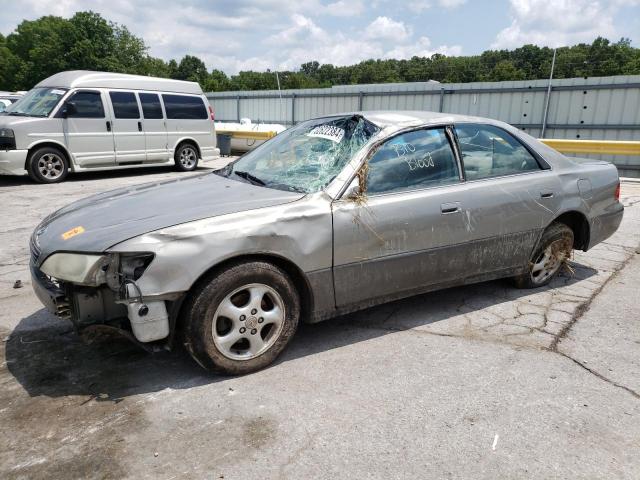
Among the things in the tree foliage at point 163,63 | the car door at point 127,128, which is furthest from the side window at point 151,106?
the tree foliage at point 163,63

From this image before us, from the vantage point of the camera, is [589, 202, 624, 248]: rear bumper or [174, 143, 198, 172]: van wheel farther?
[174, 143, 198, 172]: van wheel

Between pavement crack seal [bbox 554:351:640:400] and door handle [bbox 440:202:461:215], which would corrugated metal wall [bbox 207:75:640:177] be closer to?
door handle [bbox 440:202:461:215]

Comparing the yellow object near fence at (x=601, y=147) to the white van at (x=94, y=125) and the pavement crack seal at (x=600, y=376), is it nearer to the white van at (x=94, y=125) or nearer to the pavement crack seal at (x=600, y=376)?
the white van at (x=94, y=125)

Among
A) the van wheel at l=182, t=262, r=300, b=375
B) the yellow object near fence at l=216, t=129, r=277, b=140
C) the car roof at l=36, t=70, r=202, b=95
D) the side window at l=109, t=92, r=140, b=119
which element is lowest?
the van wheel at l=182, t=262, r=300, b=375

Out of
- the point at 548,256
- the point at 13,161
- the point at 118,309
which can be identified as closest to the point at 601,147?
the point at 548,256

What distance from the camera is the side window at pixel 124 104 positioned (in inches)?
420

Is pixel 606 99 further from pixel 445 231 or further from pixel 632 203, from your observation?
pixel 445 231

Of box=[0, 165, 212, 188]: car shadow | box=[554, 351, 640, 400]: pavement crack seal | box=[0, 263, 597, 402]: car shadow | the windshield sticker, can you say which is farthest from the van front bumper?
box=[554, 351, 640, 400]: pavement crack seal

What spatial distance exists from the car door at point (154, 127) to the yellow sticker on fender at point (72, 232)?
9.07m

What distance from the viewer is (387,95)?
1784cm

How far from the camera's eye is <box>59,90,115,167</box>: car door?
1007cm

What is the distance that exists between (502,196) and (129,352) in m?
2.91

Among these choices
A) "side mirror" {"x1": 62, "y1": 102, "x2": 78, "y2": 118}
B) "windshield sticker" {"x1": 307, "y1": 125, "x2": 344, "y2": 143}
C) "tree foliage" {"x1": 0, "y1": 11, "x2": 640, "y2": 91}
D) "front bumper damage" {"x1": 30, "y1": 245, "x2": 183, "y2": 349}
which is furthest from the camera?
"tree foliage" {"x1": 0, "y1": 11, "x2": 640, "y2": 91}

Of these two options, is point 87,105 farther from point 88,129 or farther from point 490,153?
point 490,153
